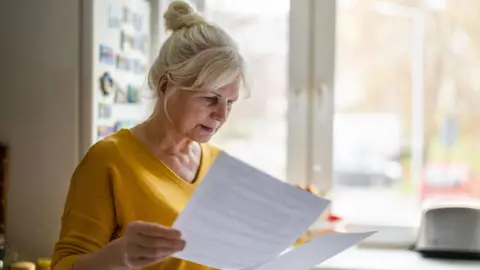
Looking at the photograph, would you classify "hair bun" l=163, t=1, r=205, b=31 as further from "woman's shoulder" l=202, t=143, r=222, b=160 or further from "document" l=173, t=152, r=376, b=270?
"document" l=173, t=152, r=376, b=270

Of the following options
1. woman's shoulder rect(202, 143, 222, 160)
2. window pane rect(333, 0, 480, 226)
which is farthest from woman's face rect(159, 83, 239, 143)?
window pane rect(333, 0, 480, 226)

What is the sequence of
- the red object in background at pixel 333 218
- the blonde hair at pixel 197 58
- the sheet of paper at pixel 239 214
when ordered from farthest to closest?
the red object in background at pixel 333 218, the blonde hair at pixel 197 58, the sheet of paper at pixel 239 214

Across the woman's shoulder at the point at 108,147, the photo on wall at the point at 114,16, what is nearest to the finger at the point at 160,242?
the woman's shoulder at the point at 108,147

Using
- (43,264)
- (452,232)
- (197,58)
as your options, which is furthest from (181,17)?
(452,232)

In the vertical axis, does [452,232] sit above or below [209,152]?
below

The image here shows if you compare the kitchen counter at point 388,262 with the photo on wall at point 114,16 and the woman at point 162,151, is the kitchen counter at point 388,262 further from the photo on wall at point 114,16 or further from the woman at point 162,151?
the photo on wall at point 114,16

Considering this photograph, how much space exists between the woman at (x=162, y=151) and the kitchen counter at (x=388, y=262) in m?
0.59

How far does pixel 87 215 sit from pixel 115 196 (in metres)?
0.06

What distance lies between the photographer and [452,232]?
1741 millimetres

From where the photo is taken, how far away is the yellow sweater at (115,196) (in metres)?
1.05

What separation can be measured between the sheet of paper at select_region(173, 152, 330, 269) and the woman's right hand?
0.02 m

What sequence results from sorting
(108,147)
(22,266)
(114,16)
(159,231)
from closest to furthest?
(159,231) < (108,147) < (22,266) < (114,16)

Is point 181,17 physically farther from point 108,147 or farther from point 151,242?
point 151,242

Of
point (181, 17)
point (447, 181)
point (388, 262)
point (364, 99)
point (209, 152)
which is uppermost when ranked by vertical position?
point (181, 17)
